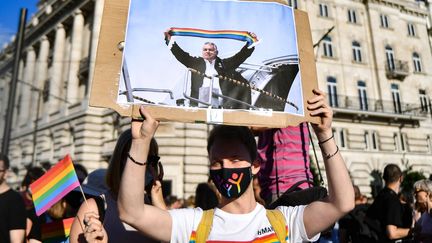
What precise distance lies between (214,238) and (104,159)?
18.6 m

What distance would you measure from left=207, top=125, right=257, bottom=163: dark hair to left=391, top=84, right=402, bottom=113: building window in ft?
82.0

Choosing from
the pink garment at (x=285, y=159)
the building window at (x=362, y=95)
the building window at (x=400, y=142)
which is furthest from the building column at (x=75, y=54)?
the pink garment at (x=285, y=159)

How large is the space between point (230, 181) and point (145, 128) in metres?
0.49

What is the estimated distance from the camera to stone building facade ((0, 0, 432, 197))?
842 inches

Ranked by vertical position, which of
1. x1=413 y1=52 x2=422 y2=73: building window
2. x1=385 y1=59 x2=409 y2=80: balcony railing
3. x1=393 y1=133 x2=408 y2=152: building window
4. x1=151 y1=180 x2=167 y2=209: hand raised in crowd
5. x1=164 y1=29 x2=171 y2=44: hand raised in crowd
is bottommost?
x1=151 y1=180 x2=167 y2=209: hand raised in crowd

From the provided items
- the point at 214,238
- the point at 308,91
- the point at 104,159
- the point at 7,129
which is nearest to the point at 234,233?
the point at 214,238

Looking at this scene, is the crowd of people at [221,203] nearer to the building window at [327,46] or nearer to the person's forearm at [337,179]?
the person's forearm at [337,179]

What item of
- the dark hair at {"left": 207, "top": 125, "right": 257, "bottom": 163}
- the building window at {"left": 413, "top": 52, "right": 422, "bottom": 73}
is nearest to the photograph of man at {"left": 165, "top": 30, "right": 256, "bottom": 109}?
the dark hair at {"left": 207, "top": 125, "right": 257, "bottom": 163}

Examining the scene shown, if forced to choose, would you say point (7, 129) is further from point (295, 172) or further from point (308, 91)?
point (308, 91)

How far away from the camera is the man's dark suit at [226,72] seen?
5.67ft

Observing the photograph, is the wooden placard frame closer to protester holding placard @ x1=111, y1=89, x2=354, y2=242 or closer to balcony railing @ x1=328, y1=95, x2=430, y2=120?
protester holding placard @ x1=111, y1=89, x2=354, y2=242

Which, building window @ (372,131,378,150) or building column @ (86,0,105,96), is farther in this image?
building window @ (372,131,378,150)

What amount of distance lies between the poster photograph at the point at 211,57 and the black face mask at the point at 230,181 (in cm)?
31

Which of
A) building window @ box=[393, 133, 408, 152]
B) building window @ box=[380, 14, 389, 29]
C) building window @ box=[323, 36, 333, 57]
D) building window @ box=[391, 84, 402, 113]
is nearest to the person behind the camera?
building window @ box=[393, 133, 408, 152]
